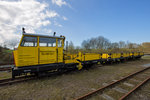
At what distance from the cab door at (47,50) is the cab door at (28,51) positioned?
1.01 ft

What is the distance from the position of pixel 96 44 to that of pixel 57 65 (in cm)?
6237

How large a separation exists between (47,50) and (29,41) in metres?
1.23

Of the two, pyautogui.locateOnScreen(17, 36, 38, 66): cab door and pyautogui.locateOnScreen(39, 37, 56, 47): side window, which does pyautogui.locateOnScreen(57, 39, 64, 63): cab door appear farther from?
pyautogui.locateOnScreen(17, 36, 38, 66): cab door

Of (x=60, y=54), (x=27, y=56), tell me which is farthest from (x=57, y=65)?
(x=27, y=56)

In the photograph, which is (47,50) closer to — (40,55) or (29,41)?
(40,55)

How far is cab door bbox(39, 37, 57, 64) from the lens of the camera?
5.32 metres

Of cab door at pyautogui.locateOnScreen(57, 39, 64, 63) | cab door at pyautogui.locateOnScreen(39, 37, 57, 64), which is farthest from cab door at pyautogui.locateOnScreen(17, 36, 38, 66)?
cab door at pyautogui.locateOnScreen(57, 39, 64, 63)

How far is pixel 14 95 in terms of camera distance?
371cm

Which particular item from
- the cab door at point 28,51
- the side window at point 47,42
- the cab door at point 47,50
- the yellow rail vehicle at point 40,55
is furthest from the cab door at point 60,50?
the cab door at point 28,51

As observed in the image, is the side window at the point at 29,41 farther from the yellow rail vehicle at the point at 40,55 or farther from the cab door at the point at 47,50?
the cab door at the point at 47,50

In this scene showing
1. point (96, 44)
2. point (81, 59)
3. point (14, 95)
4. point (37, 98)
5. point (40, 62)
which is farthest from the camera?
point (96, 44)

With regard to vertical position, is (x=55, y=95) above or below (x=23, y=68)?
below

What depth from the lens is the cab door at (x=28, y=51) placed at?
15.3 feet

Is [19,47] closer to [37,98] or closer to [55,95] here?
[37,98]
